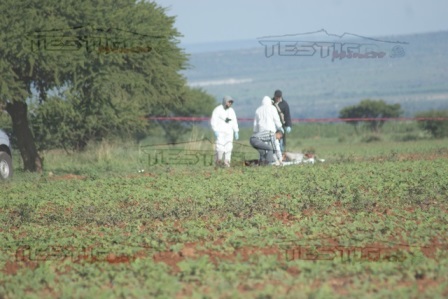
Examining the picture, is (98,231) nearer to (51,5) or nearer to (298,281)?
(298,281)

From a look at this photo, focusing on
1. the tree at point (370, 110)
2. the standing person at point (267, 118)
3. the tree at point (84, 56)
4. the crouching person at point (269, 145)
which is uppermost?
the tree at point (84, 56)

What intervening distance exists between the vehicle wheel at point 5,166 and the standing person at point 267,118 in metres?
5.80

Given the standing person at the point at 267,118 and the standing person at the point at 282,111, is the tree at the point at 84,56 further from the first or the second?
the standing person at the point at 267,118

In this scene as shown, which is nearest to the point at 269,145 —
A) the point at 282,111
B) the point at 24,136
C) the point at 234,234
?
the point at 282,111

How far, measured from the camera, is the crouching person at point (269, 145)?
26141 mm

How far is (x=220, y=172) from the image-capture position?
77.3 feet

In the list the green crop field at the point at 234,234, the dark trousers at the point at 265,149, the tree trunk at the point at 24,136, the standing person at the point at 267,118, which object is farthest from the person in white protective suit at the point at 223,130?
the tree trunk at the point at 24,136

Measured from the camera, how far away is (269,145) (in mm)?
26266

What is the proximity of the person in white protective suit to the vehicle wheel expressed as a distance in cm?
485

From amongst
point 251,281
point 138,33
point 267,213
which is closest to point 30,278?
point 251,281

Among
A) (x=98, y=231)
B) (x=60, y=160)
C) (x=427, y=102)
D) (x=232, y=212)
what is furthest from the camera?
(x=427, y=102)

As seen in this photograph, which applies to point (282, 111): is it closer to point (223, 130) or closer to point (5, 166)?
point (223, 130)

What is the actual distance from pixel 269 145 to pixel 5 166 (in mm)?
6064

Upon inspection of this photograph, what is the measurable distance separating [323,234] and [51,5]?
18.0m
